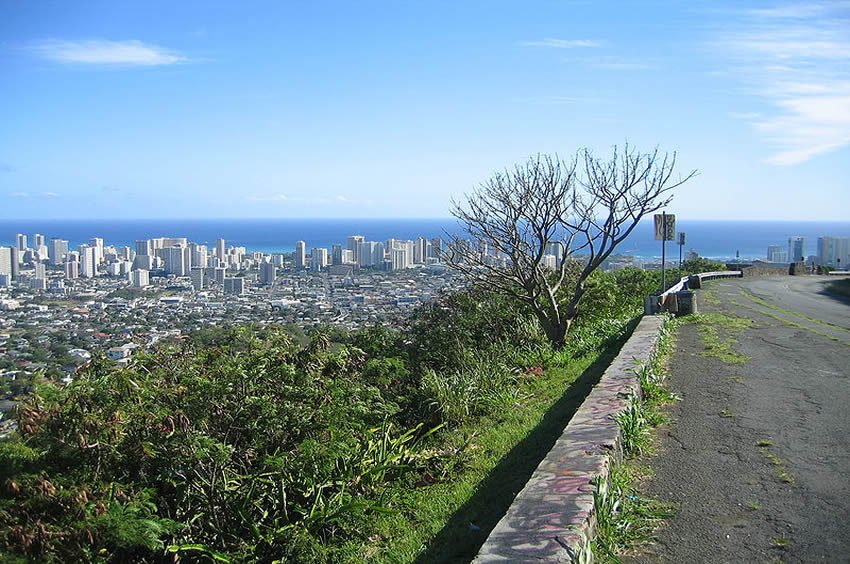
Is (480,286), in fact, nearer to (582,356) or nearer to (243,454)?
(582,356)

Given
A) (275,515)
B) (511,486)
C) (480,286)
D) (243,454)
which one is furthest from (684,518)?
(480,286)

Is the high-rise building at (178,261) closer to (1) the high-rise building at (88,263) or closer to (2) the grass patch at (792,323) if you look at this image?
(1) the high-rise building at (88,263)

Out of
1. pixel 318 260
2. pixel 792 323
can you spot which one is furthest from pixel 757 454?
pixel 318 260

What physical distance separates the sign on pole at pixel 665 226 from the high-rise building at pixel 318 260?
616 inches

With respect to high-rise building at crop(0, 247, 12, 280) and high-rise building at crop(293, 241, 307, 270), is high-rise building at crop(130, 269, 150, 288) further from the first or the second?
high-rise building at crop(293, 241, 307, 270)

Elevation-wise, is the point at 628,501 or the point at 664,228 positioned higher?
the point at 664,228

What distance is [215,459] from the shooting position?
5426 mm

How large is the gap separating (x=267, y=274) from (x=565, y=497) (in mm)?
23447

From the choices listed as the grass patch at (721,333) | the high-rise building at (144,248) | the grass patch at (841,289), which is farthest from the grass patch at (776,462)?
the high-rise building at (144,248)

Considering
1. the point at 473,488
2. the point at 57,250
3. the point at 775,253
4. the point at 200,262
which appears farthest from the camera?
the point at 775,253

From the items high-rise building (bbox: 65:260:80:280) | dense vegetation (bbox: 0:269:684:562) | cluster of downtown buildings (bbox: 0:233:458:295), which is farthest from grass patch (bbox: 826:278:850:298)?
high-rise building (bbox: 65:260:80:280)

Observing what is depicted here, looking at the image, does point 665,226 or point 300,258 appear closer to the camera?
point 665,226

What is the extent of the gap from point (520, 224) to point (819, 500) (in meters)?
10.5

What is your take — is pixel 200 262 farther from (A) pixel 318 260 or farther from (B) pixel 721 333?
(B) pixel 721 333
